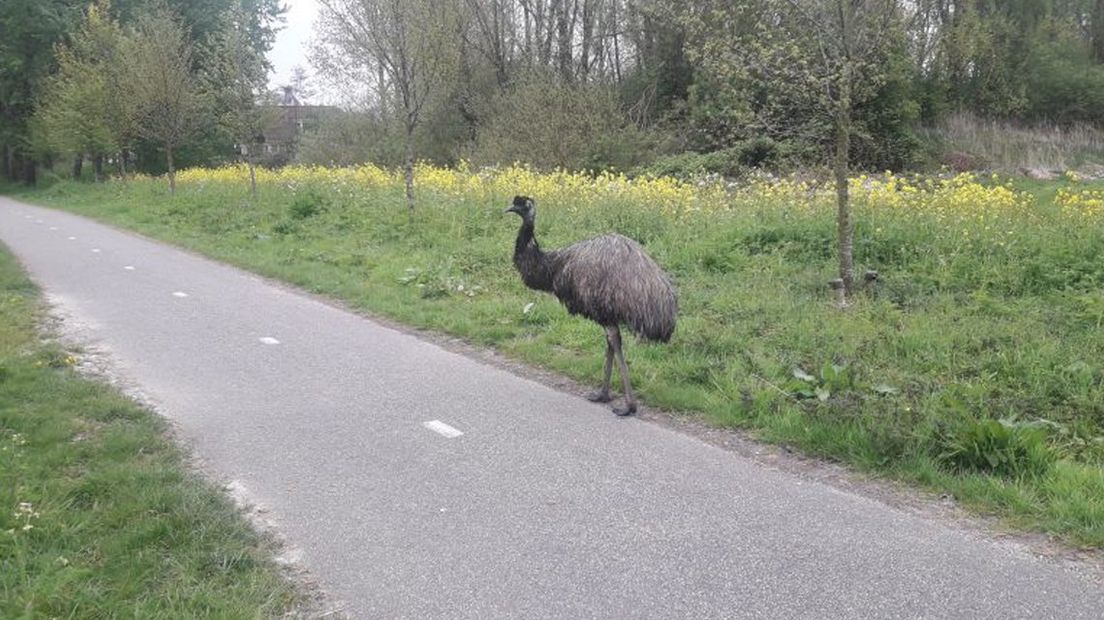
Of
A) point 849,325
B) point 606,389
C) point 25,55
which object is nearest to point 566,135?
point 849,325

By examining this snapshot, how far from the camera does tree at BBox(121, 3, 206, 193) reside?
2627 centimetres

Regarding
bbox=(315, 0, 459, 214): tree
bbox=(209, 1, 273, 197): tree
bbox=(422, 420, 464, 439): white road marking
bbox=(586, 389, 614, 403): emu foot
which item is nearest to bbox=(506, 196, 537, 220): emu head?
bbox=(586, 389, 614, 403): emu foot

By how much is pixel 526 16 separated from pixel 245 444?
32.5 meters

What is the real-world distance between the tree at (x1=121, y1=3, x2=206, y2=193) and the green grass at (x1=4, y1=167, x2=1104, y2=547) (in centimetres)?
1343

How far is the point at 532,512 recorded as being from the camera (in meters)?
4.73

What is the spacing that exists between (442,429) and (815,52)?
5709mm

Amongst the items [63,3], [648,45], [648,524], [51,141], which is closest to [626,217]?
[648,524]

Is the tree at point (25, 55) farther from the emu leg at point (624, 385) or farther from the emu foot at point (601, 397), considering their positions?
the emu leg at point (624, 385)

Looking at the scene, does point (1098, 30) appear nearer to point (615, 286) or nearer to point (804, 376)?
point (804, 376)

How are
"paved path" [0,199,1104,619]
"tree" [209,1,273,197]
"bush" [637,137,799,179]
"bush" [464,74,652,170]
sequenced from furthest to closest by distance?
"tree" [209,1,273,197] < "bush" [464,74,652,170] < "bush" [637,137,799,179] < "paved path" [0,199,1104,619]

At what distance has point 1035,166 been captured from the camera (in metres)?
27.6

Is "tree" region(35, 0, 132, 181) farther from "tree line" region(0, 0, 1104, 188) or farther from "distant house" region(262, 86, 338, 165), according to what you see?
"distant house" region(262, 86, 338, 165)

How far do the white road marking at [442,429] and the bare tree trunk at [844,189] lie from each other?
191 inches

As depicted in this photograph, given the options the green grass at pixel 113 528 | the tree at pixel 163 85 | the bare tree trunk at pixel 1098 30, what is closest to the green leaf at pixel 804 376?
the green grass at pixel 113 528
